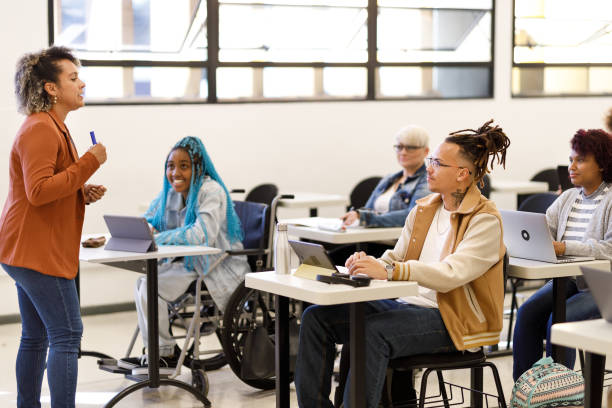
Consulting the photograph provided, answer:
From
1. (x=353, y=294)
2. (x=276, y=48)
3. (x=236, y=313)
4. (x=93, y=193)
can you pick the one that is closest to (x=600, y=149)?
(x=353, y=294)

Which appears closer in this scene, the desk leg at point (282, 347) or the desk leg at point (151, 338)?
the desk leg at point (282, 347)

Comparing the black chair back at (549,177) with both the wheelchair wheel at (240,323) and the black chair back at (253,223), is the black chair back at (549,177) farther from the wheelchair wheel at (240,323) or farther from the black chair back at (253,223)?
the wheelchair wheel at (240,323)

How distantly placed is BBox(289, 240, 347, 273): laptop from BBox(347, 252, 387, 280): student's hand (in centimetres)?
7

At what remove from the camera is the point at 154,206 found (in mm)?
4555

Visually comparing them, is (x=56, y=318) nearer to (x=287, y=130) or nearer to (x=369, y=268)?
(x=369, y=268)

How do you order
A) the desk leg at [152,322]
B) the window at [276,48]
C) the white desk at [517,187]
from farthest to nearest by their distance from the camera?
1. the white desk at [517,187]
2. the window at [276,48]
3. the desk leg at [152,322]

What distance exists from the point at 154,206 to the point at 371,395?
2.07m

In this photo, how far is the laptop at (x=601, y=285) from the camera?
2.11 metres

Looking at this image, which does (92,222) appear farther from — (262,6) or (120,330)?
(262,6)

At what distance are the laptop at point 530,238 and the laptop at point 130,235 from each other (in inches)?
55.6

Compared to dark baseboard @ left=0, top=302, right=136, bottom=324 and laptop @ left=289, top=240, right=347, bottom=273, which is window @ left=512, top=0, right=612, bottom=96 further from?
laptop @ left=289, top=240, right=347, bottom=273

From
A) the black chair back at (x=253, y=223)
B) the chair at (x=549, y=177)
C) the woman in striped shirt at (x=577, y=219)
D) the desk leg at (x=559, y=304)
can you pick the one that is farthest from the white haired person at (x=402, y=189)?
the chair at (x=549, y=177)

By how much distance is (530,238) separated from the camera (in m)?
3.34

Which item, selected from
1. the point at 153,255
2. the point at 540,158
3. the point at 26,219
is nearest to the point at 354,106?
the point at 540,158
